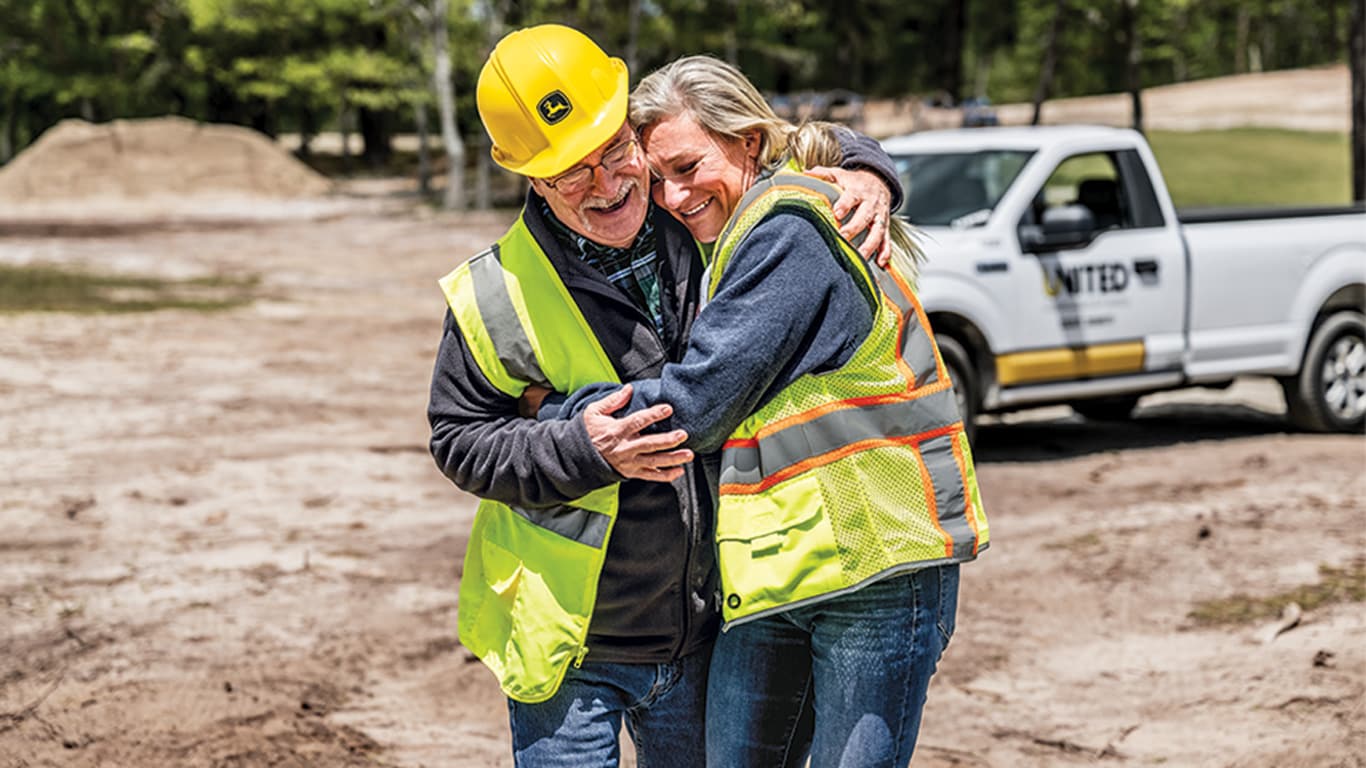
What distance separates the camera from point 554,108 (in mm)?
2455

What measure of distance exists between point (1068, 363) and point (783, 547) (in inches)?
273

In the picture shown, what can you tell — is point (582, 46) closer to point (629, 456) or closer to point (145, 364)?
point (629, 456)

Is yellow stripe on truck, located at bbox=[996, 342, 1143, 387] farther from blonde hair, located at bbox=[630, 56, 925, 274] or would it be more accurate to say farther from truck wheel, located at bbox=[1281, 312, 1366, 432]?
blonde hair, located at bbox=[630, 56, 925, 274]

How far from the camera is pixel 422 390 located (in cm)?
A: 1235

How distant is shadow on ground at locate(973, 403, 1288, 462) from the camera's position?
10.1 m

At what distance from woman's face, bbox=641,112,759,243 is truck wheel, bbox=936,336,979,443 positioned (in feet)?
20.3

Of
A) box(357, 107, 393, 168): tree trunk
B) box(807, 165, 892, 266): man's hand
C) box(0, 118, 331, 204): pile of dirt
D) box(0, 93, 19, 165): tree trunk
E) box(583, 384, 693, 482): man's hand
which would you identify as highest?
box(807, 165, 892, 266): man's hand

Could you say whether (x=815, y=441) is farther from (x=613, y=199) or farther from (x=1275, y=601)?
(x=1275, y=601)

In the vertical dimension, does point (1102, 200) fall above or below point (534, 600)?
below

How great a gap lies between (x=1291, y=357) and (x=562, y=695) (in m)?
8.49

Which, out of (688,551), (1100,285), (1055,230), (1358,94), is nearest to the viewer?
(688,551)

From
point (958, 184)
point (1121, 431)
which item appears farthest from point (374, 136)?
point (958, 184)

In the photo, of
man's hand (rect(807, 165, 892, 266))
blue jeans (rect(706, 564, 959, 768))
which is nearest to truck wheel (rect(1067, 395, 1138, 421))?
man's hand (rect(807, 165, 892, 266))

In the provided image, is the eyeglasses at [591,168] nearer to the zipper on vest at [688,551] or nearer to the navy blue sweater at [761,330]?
the navy blue sweater at [761,330]
